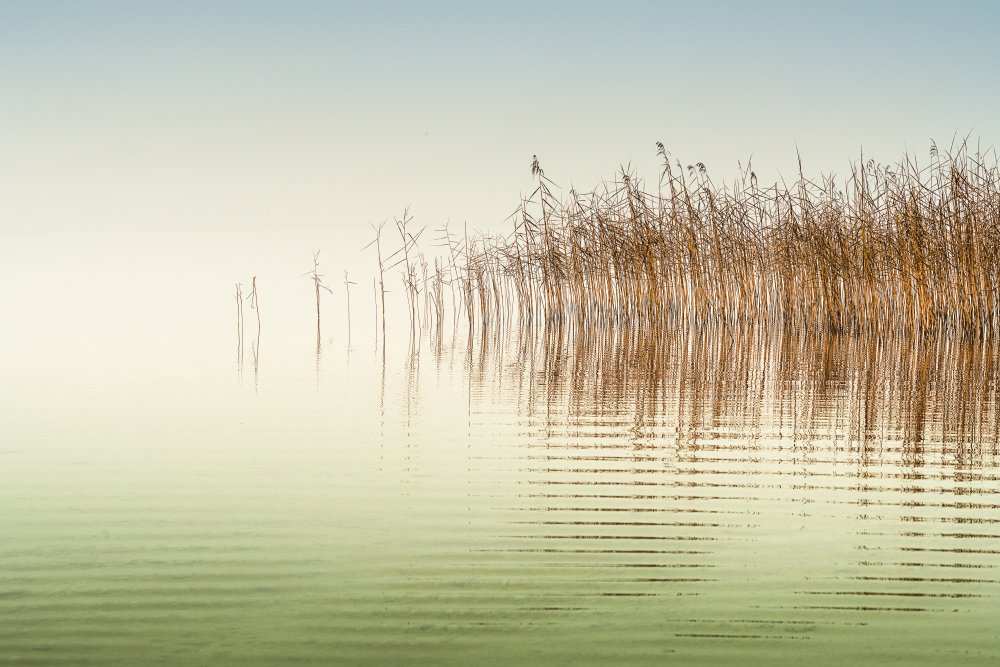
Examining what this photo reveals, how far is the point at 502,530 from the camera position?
2586mm

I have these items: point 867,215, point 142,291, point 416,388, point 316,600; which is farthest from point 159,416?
point 142,291

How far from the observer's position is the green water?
6.22 ft

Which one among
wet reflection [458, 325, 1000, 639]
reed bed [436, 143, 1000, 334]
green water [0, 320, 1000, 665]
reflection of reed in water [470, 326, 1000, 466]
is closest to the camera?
green water [0, 320, 1000, 665]

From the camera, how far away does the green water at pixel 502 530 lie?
74.7 inches

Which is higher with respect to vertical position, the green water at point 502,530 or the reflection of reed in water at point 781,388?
the reflection of reed in water at point 781,388

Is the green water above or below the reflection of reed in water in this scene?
below

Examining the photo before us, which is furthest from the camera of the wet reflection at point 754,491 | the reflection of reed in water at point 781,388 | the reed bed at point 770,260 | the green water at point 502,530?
the reed bed at point 770,260

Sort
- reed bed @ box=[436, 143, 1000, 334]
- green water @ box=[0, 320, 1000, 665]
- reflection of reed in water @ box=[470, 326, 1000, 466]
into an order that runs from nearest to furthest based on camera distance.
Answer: green water @ box=[0, 320, 1000, 665]
reflection of reed in water @ box=[470, 326, 1000, 466]
reed bed @ box=[436, 143, 1000, 334]

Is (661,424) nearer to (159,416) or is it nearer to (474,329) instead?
(159,416)

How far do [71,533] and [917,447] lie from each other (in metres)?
2.71

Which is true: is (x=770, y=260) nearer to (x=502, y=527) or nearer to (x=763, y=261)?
(x=763, y=261)

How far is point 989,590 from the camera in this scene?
2123mm

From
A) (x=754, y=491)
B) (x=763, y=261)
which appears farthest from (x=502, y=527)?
(x=763, y=261)

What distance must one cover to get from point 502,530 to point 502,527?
29mm
